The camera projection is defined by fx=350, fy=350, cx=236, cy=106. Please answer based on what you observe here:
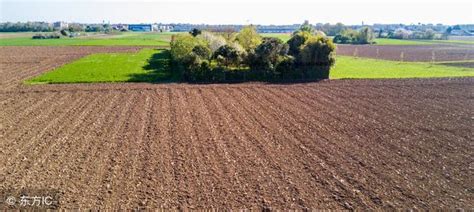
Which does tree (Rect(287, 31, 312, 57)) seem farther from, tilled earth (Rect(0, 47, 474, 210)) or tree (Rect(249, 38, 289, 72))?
tilled earth (Rect(0, 47, 474, 210))

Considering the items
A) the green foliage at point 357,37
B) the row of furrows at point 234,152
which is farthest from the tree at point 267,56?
the green foliage at point 357,37

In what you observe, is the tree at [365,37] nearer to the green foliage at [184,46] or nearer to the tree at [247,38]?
the tree at [247,38]

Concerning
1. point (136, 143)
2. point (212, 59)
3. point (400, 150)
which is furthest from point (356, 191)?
point (212, 59)

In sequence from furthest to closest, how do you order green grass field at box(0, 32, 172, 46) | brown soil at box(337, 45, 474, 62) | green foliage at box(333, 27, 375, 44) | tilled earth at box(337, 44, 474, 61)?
green foliage at box(333, 27, 375, 44) < green grass field at box(0, 32, 172, 46) < brown soil at box(337, 45, 474, 62) < tilled earth at box(337, 44, 474, 61)

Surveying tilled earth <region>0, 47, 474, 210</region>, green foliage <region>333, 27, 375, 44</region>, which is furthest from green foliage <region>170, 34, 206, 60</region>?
green foliage <region>333, 27, 375, 44</region>

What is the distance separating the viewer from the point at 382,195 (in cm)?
1036

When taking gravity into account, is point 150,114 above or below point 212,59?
below

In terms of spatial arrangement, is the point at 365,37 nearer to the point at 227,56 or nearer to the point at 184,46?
the point at 227,56

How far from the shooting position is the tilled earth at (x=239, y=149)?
10320 mm

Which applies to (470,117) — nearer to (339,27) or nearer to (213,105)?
(213,105)

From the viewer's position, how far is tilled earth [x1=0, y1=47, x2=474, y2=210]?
10320mm

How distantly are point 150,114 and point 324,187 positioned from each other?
38.0 feet
